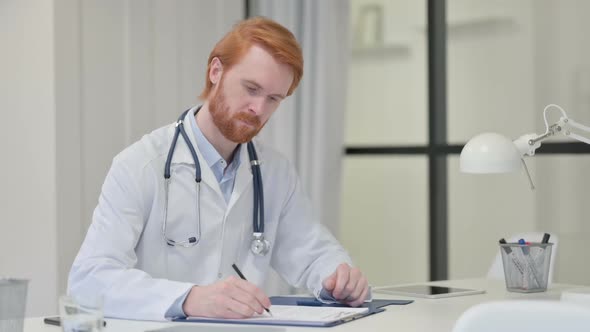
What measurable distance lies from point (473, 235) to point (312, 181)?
0.78 metres

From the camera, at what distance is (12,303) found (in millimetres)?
1570

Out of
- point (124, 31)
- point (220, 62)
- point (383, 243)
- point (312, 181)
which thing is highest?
point (124, 31)

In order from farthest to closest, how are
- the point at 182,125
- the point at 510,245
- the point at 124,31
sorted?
the point at 124,31 < the point at 510,245 < the point at 182,125

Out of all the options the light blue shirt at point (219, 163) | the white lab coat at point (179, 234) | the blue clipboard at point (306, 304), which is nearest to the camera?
the blue clipboard at point (306, 304)

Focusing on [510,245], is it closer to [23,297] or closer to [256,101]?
[256,101]

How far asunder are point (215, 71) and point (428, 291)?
87 centimetres

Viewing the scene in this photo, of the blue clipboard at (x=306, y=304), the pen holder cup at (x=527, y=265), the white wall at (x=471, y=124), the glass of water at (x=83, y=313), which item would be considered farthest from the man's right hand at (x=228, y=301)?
the white wall at (x=471, y=124)

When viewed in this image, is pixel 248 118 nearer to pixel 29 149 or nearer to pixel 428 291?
pixel 428 291

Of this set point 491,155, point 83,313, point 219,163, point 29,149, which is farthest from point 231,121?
point 29,149

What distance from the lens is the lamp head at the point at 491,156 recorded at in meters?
2.38

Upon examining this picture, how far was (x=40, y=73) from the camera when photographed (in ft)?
12.0

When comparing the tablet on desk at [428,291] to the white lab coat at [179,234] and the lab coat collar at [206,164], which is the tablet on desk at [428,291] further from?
the lab coat collar at [206,164]

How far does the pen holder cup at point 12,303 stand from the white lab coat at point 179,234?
0.50 meters

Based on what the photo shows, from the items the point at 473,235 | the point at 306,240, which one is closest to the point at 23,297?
the point at 306,240
